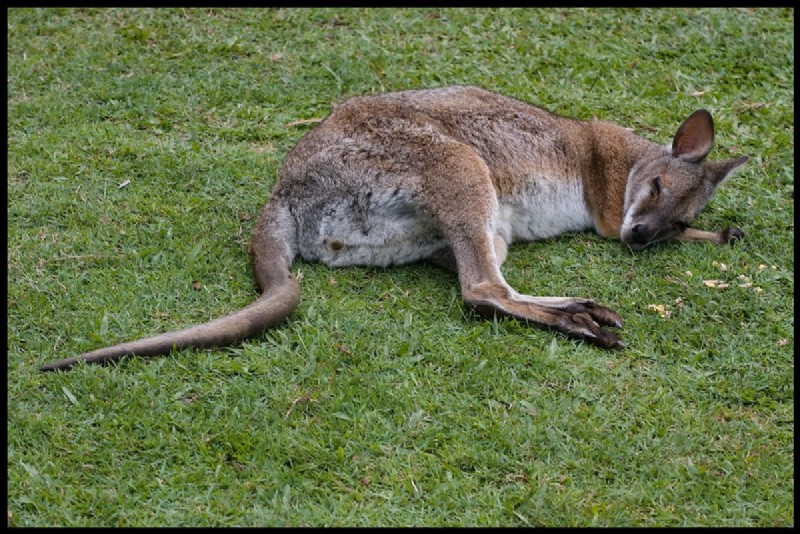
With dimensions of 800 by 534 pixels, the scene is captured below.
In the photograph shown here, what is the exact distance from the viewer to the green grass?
4410 mm

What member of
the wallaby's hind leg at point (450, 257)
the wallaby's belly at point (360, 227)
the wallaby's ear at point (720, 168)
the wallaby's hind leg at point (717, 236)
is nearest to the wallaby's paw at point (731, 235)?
the wallaby's hind leg at point (717, 236)

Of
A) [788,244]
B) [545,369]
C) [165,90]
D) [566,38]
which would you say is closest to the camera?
[545,369]

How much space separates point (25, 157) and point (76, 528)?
3763mm

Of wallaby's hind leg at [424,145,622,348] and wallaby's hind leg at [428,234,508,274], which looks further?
wallaby's hind leg at [428,234,508,274]

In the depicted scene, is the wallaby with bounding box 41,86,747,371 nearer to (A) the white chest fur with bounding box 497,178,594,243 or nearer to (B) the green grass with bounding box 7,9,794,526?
(A) the white chest fur with bounding box 497,178,594,243

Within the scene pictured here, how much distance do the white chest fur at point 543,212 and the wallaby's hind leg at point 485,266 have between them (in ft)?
0.84

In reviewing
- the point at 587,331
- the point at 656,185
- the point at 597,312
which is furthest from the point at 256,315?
the point at 656,185

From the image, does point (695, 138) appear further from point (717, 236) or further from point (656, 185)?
point (717, 236)

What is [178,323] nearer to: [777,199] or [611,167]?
[611,167]

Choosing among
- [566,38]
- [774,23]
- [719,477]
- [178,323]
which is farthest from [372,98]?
[774,23]

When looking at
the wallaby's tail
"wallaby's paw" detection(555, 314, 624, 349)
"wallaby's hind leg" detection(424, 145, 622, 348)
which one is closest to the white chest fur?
"wallaby's hind leg" detection(424, 145, 622, 348)

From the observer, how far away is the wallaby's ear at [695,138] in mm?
6633

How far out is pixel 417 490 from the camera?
4.38 m

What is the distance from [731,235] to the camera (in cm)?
655
